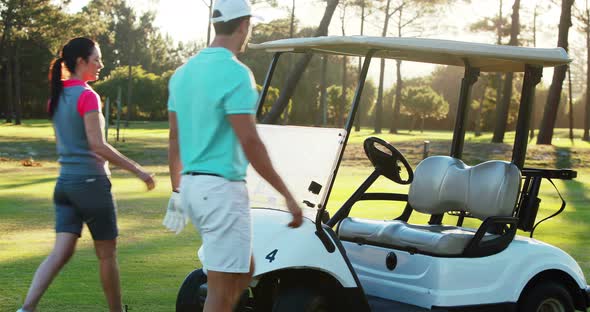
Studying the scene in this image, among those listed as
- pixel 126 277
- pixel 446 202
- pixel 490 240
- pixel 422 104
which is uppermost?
pixel 446 202

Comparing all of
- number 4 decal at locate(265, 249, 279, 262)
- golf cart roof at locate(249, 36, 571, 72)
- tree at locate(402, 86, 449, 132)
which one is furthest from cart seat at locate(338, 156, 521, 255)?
tree at locate(402, 86, 449, 132)

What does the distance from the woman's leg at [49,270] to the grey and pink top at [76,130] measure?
366mm

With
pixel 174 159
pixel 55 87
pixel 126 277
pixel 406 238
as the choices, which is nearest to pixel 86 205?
pixel 55 87

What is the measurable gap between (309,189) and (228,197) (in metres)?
1.34

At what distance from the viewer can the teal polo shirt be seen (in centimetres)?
365

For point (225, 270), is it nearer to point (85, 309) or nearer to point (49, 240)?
point (85, 309)

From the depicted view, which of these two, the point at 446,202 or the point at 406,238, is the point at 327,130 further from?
the point at 446,202

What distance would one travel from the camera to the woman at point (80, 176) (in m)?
5.09

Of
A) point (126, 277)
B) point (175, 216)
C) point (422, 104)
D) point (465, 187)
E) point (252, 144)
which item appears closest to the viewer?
point (252, 144)

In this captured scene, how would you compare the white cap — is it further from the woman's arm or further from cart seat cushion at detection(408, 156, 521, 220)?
cart seat cushion at detection(408, 156, 521, 220)

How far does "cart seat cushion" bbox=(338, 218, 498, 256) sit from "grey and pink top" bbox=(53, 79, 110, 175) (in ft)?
4.99

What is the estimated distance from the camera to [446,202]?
19.8ft

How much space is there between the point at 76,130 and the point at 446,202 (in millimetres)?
2349

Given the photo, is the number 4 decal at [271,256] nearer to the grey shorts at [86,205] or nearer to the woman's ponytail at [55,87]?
the grey shorts at [86,205]
